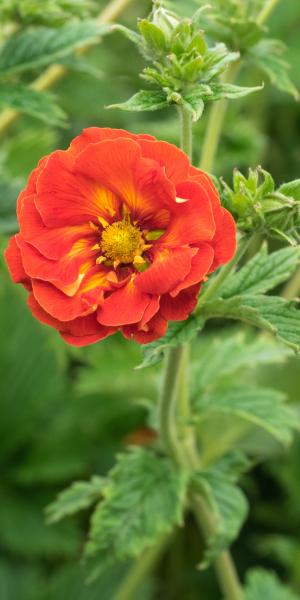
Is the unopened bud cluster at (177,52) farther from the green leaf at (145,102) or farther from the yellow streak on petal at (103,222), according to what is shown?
the yellow streak on petal at (103,222)

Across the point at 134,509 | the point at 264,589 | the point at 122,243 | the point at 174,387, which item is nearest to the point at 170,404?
the point at 174,387

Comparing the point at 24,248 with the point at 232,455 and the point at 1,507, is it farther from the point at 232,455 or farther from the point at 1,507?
the point at 1,507

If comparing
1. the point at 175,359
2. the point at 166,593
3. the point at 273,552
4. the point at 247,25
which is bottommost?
the point at 166,593

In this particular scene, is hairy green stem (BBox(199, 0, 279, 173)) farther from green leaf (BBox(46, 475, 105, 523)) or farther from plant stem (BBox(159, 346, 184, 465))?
green leaf (BBox(46, 475, 105, 523))

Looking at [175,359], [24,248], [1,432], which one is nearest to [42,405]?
[1,432]

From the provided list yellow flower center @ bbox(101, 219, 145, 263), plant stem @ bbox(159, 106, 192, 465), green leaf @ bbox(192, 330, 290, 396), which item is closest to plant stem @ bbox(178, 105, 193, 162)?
plant stem @ bbox(159, 106, 192, 465)

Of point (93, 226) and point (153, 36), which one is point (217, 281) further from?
point (153, 36)
